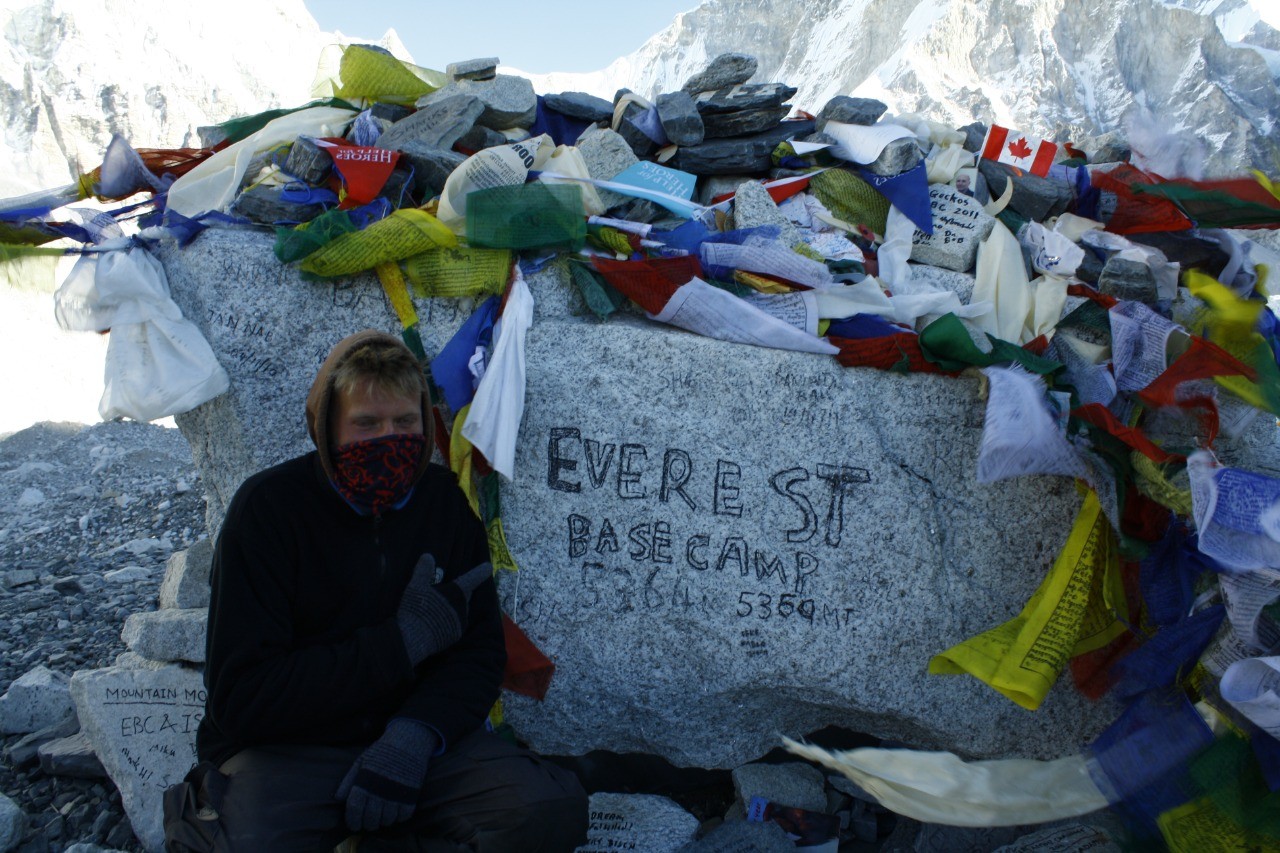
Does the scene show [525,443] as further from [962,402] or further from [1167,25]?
[1167,25]

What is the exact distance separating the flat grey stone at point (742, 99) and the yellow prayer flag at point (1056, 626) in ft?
7.29

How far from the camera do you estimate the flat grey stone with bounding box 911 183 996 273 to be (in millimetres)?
3695

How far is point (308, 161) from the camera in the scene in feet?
11.6

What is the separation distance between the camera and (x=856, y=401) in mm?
3068

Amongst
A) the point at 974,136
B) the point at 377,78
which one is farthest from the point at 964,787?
the point at 377,78

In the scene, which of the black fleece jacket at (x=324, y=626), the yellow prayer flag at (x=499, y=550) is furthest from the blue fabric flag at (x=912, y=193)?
the black fleece jacket at (x=324, y=626)

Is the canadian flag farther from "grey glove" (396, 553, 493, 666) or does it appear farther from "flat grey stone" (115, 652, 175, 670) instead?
"flat grey stone" (115, 652, 175, 670)

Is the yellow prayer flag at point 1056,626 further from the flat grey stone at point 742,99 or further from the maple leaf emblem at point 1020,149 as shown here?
the flat grey stone at point 742,99

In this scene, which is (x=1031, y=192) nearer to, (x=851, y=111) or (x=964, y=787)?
(x=851, y=111)

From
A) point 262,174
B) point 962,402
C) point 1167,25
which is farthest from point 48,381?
point 1167,25

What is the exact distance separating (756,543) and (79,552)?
4.14 meters

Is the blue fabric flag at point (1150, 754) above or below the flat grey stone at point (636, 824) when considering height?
above

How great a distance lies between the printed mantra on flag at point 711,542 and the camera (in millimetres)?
3033

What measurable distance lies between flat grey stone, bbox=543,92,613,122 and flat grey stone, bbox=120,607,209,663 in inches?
102
